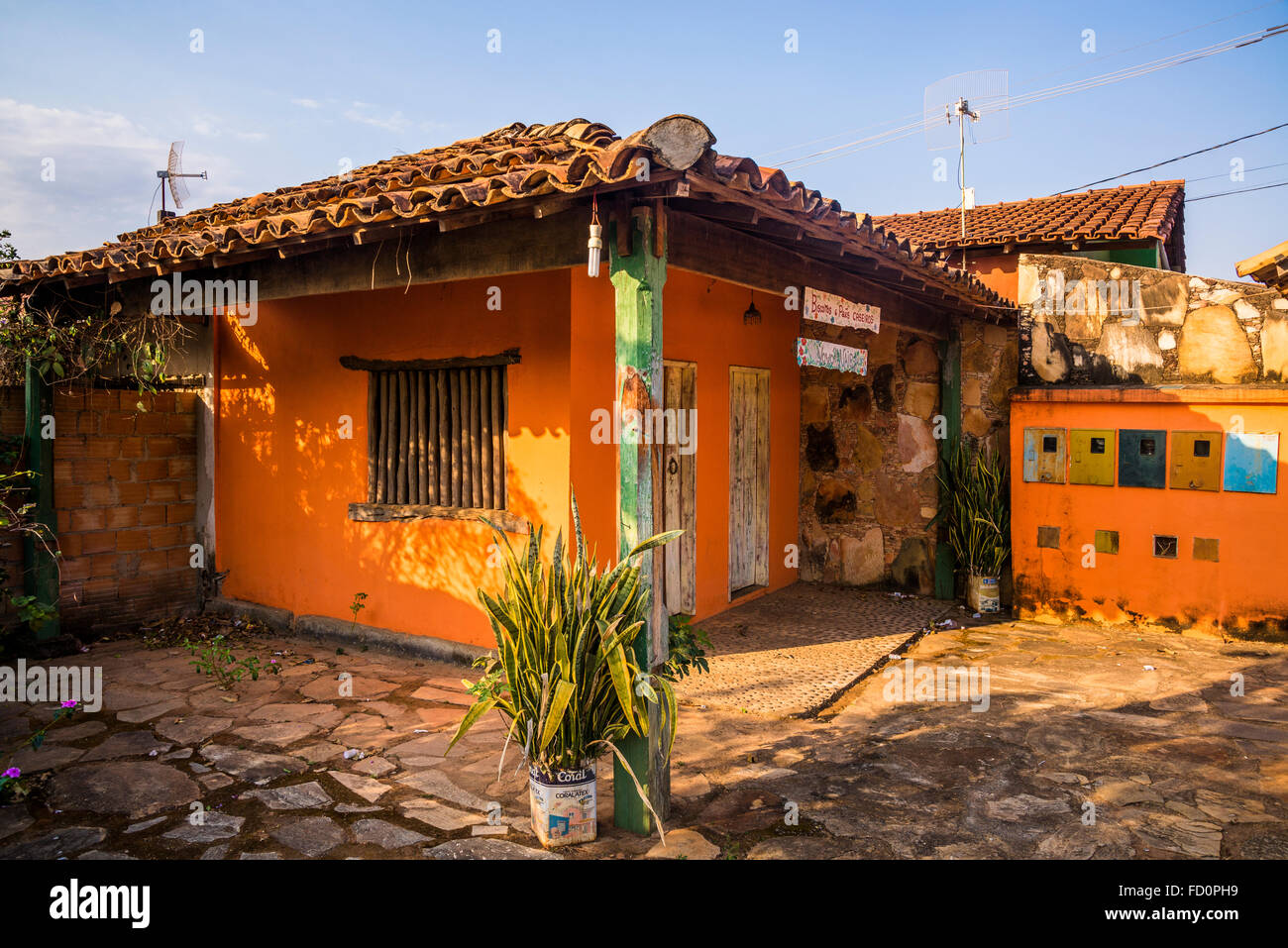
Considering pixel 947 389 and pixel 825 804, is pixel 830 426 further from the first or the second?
pixel 825 804

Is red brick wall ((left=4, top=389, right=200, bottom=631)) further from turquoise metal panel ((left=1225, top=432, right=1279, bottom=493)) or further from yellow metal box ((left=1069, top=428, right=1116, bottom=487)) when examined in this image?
turquoise metal panel ((left=1225, top=432, right=1279, bottom=493))

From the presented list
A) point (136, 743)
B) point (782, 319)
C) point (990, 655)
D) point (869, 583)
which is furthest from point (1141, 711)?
point (136, 743)

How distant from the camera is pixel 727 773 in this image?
4.09 m

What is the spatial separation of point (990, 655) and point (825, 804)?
3249 millimetres

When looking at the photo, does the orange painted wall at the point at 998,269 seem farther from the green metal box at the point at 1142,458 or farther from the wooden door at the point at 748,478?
the wooden door at the point at 748,478

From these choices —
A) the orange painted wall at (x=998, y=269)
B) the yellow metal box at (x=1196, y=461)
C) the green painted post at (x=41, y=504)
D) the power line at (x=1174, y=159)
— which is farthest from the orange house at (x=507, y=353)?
the power line at (x=1174, y=159)

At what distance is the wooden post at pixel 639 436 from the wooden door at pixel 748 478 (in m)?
4.03

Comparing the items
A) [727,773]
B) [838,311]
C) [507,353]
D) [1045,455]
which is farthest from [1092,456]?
[507,353]

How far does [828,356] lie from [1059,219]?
567cm

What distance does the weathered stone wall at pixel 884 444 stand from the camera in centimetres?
809

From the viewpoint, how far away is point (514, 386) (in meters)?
5.60

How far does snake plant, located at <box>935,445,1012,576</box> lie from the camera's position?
25.3 ft

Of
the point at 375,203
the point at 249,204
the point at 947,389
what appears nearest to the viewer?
the point at 375,203
